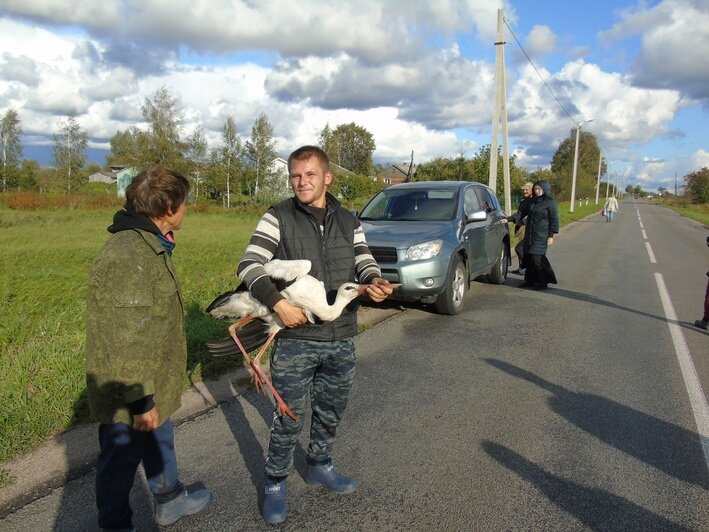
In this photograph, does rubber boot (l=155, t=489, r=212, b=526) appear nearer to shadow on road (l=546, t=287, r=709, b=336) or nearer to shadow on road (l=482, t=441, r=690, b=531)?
shadow on road (l=482, t=441, r=690, b=531)

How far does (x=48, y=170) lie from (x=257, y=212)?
88.4 feet

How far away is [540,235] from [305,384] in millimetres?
7450

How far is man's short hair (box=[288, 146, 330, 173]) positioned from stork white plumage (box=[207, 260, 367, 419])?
52 cm

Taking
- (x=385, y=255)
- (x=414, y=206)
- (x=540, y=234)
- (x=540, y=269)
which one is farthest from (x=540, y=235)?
(x=385, y=255)

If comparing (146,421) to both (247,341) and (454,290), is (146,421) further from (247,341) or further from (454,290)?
(454,290)

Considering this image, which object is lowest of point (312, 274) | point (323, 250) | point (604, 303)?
point (604, 303)

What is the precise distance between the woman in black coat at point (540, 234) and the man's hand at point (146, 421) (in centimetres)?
810

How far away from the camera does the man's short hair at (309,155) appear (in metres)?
2.61

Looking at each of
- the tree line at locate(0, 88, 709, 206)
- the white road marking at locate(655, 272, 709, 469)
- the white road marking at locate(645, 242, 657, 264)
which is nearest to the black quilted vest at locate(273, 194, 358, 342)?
the white road marking at locate(655, 272, 709, 469)

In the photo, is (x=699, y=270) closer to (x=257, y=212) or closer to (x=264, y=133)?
(x=257, y=212)

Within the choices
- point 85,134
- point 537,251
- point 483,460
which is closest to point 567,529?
point 483,460

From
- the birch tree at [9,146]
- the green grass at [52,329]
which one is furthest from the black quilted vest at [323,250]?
the birch tree at [9,146]

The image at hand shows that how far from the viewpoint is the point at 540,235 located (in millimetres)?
9125

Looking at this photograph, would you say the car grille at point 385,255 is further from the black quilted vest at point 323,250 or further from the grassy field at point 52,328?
the black quilted vest at point 323,250
